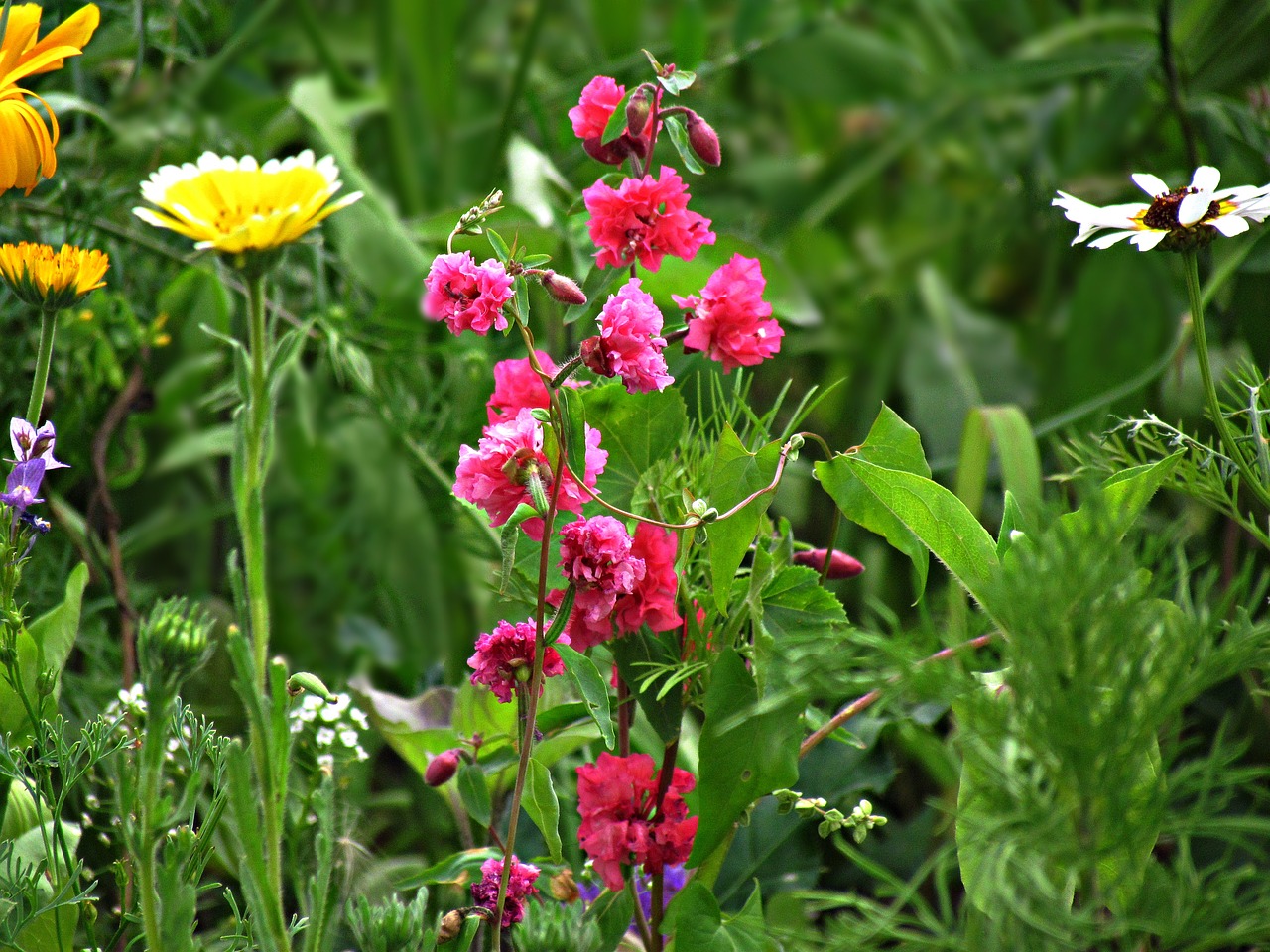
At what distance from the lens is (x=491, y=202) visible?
239mm

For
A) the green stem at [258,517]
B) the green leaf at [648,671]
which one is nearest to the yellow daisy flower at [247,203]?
the green stem at [258,517]

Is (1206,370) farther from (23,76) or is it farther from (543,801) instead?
(23,76)

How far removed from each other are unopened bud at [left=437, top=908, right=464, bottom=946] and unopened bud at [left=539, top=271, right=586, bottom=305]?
0.13 m

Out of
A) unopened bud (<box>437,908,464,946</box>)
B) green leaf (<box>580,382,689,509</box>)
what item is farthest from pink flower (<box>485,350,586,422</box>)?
unopened bud (<box>437,908,464,946</box>)

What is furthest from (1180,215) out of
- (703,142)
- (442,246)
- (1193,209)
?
(442,246)

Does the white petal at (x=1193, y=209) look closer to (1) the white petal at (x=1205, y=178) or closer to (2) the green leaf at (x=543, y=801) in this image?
(1) the white petal at (x=1205, y=178)

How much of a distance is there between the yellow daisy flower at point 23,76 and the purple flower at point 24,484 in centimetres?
8

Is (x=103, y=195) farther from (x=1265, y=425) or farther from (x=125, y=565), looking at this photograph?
(x=1265, y=425)

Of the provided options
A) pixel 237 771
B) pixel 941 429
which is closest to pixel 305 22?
pixel 941 429

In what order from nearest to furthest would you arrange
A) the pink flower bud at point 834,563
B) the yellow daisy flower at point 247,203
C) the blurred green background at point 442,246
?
the yellow daisy flower at point 247,203
the pink flower bud at point 834,563
the blurred green background at point 442,246

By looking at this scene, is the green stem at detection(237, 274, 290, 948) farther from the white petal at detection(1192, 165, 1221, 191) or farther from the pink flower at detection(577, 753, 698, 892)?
the white petal at detection(1192, 165, 1221, 191)

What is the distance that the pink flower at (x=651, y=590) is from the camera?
0.84ft

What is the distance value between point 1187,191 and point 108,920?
0.40m

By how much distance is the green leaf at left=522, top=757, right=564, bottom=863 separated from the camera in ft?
0.83
